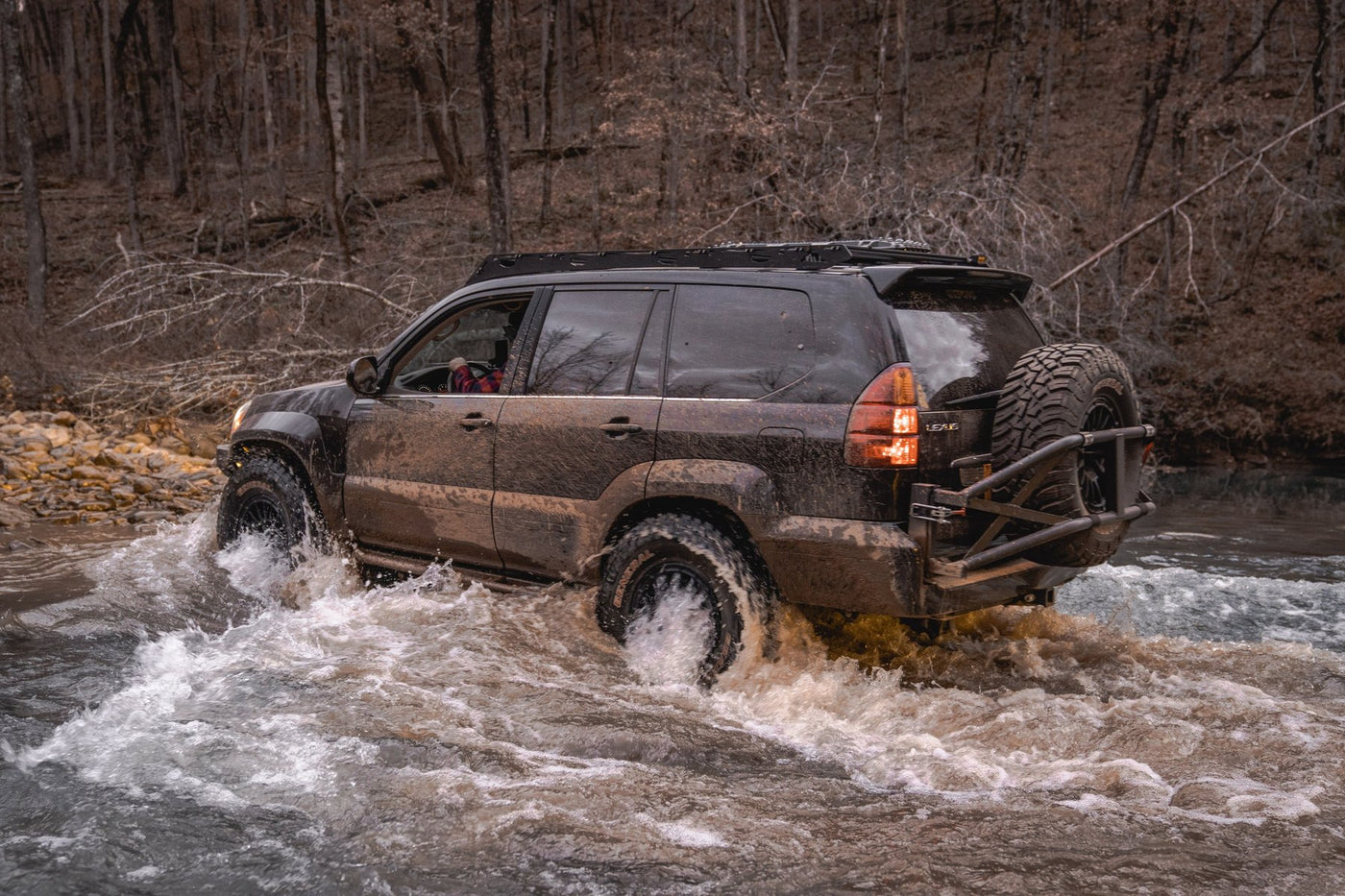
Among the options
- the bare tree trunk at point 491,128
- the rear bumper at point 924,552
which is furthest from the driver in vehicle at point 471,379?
the bare tree trunk at point 491,128

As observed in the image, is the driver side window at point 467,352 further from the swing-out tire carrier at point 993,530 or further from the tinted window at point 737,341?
the swing-out tire carrier at point 993,530

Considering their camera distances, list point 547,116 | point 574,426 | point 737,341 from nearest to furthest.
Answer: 1. point 737,341
2. point 574,426
3. point 547,116

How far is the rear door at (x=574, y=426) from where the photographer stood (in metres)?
5.27

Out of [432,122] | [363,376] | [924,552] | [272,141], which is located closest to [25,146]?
[432,122]

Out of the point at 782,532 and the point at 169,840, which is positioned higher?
the point at 782,532

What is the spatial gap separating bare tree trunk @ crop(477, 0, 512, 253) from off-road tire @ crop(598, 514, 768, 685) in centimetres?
1049

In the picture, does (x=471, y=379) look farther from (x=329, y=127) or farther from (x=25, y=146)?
(x=25, y=146)

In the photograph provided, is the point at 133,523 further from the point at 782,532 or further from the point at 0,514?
the point at 782,532

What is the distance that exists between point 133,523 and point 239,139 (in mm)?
28436

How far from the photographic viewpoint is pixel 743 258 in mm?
5172

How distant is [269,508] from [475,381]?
1.79m

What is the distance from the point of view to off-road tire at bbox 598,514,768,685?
4.81 m

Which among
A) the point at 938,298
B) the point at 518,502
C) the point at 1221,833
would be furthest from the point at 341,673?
the point at 1221,833

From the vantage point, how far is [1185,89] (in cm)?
2448
